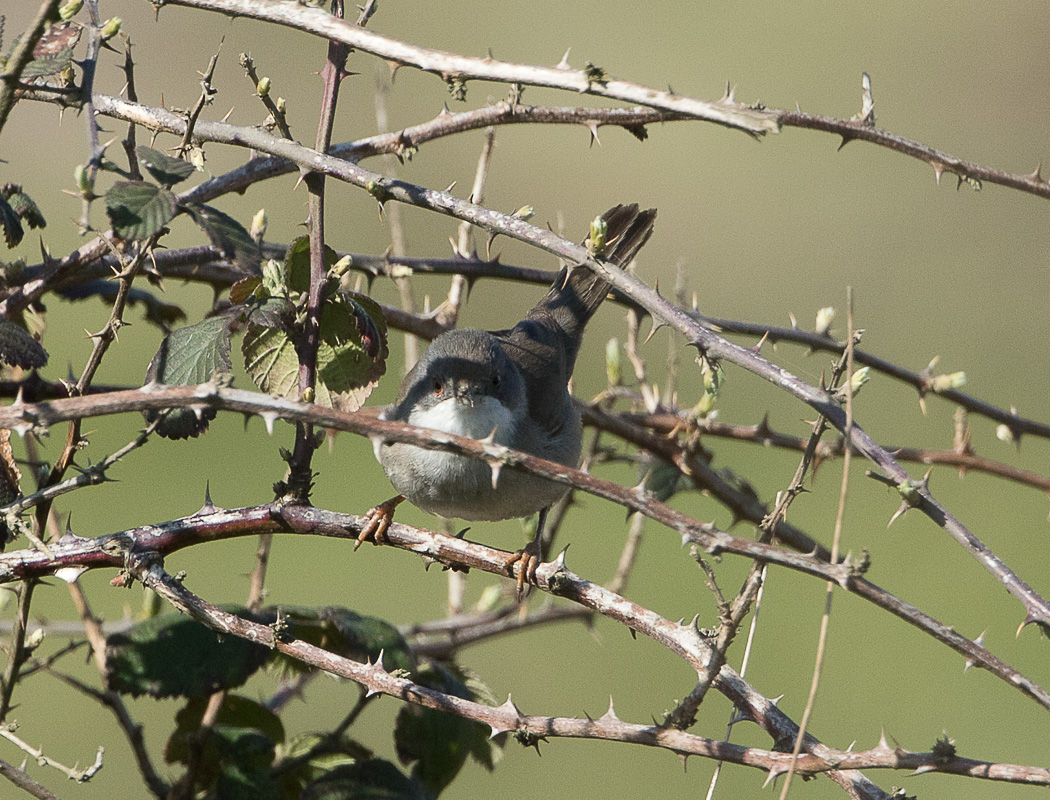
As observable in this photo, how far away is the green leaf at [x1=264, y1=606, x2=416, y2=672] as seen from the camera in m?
2.28

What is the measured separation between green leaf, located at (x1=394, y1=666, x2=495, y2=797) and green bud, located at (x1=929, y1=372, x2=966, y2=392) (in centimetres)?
148

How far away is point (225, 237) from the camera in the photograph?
6.50 ft

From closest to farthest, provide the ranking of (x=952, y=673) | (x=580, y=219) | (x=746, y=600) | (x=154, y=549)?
(x=746, y=600) → (x=154, y=549) → (x=952, y=673) → (x=580, y=219)

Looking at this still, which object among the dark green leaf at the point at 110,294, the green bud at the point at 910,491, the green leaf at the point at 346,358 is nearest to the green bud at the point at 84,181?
the green leaf at the point at 346,358

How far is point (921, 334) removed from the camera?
9609 millimetres

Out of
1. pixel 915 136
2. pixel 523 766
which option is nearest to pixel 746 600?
pixel 523 766

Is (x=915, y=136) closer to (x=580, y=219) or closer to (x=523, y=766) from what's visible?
(x=580, y=219)

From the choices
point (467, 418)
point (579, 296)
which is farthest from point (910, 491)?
point (579, 296)

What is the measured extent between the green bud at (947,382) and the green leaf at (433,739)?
148cm

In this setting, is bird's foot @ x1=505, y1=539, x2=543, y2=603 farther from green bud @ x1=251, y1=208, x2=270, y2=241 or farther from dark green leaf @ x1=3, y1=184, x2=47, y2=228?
dark green leaf @ x1=3, y1=184, x2=47, y2=228

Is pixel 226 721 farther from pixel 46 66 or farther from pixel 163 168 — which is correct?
pixel 46 66

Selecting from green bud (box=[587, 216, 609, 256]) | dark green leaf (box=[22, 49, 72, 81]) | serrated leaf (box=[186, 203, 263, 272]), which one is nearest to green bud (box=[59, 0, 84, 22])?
dark green leaf (box=[22, 49, 72, 81])

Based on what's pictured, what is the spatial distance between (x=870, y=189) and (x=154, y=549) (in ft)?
35.3

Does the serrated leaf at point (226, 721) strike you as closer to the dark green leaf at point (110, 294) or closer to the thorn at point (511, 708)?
the thorn at point (511, 708)
